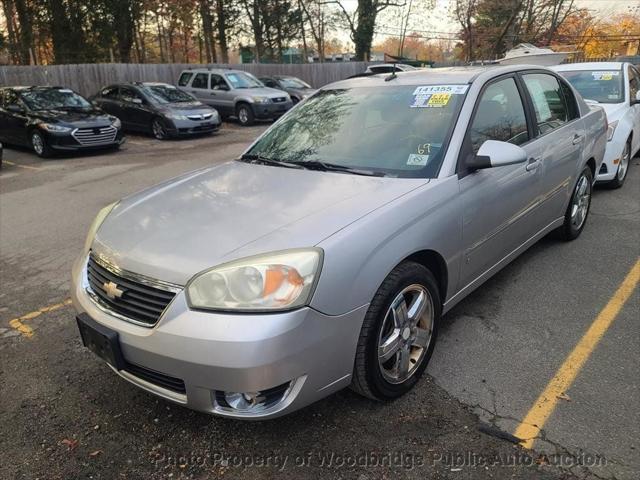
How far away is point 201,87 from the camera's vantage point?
1770 cm

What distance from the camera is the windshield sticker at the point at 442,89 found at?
3.25m

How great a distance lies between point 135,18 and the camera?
83.4 ft

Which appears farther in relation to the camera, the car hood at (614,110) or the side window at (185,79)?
the side window at (185,79)

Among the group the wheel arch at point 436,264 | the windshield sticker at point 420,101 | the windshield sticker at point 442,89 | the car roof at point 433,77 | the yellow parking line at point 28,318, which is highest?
the car roof at point 433,77

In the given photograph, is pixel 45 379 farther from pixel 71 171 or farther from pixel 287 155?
pixel 71 171

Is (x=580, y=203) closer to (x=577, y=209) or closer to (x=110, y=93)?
(x=577, y=209)

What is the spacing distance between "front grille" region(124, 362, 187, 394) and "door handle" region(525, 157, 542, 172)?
2769mm

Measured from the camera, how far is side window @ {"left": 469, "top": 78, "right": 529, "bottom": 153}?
3.22 m

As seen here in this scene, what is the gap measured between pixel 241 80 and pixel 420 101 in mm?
15300

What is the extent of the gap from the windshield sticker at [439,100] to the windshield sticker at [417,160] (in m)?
0.45

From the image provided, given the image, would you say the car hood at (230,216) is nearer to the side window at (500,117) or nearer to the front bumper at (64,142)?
the side window at (500,117)

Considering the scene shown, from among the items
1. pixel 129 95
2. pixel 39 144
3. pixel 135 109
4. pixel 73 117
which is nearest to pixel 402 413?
pixel 73 117

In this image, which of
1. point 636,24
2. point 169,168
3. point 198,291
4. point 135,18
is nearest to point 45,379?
point 198,291

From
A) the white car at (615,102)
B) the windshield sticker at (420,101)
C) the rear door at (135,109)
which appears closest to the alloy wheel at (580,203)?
the white car at (615,102)
